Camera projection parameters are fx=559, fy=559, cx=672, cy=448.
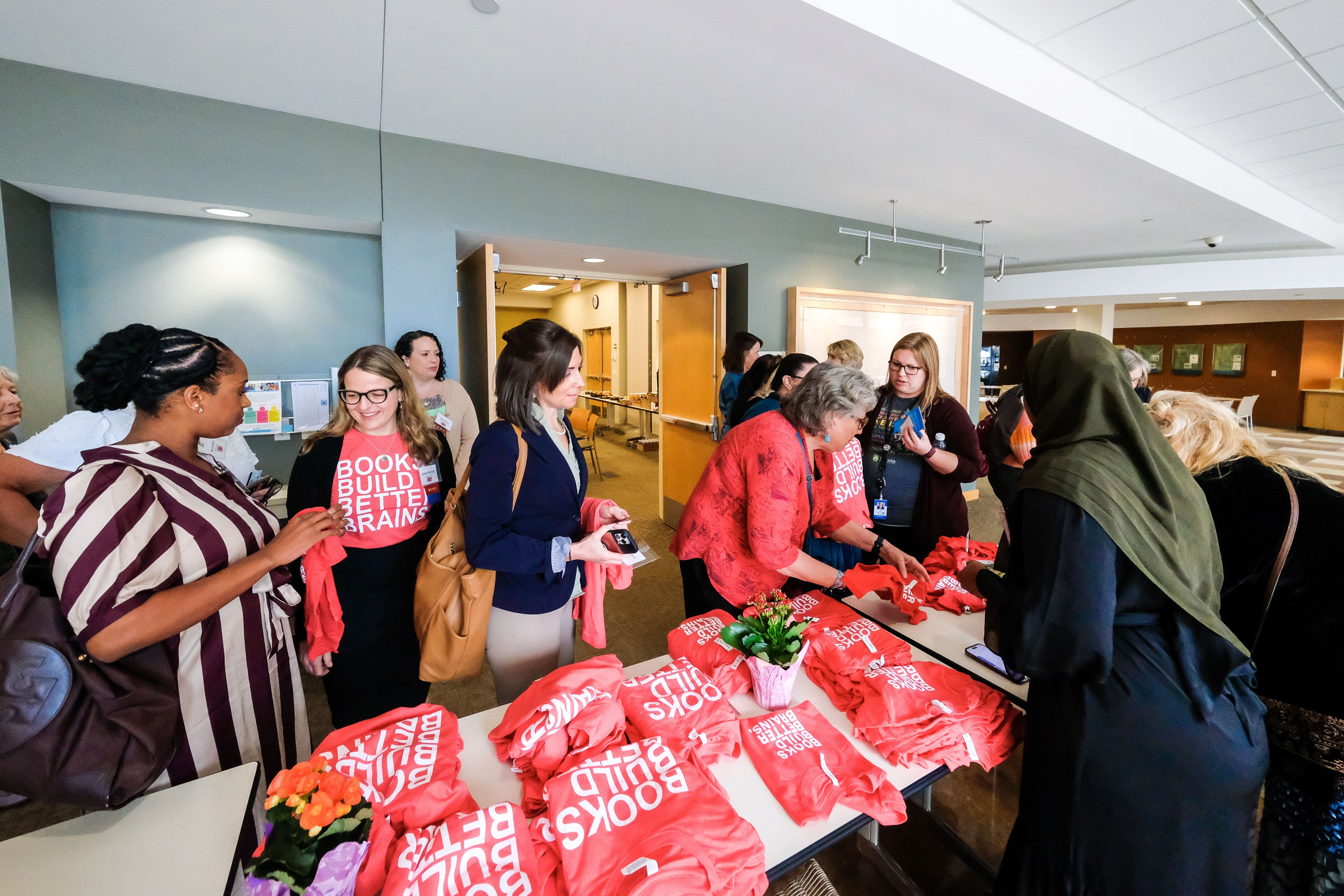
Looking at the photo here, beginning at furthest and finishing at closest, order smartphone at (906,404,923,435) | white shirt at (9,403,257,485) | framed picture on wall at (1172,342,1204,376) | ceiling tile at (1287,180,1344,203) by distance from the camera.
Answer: framed picture on wall at (1172,342,1204,376), ceiling tile at (1287,180,1344,203), smartphone at (906,404,923,435), white shirt at (9,403,257,485)

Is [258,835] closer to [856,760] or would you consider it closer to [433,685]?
[856,760]

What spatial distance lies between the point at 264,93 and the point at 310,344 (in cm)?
127

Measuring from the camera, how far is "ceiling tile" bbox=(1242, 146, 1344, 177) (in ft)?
12.3

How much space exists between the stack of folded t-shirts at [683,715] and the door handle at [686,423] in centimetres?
333

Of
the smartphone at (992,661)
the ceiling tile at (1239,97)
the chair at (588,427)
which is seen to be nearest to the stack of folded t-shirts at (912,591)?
the smartphone at (992,661)

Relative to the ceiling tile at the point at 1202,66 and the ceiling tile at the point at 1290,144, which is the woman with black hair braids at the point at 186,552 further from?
the ceiling tile at the point at 1290,144

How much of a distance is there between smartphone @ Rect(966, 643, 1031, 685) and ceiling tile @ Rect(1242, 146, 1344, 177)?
4.42 meters

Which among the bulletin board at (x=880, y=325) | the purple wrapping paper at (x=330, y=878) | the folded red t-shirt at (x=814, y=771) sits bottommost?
the folded red t-shirt at (x=814, y=771)

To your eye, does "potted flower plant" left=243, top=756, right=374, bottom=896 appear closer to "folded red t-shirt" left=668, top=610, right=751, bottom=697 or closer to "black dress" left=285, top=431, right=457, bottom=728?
"folded red t-shirt" left=668, top=610, right=751, bottom=697

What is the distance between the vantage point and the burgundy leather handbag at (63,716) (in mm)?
936

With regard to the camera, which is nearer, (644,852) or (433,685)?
(644,852)

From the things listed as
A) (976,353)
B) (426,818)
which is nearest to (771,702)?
(426,818)

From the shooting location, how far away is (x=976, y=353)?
618cm

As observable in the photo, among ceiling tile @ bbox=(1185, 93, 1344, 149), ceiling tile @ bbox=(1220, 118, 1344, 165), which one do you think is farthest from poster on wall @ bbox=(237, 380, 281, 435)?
ceiling tile @ bbox=(1220, 118, 1344, 165)
